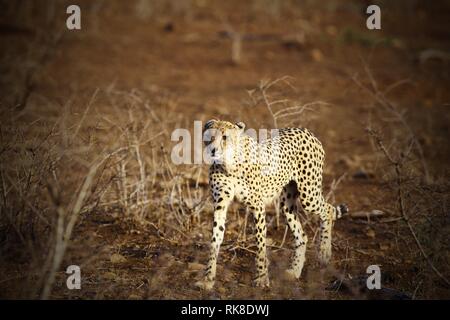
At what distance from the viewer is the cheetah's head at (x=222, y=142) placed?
204 inches

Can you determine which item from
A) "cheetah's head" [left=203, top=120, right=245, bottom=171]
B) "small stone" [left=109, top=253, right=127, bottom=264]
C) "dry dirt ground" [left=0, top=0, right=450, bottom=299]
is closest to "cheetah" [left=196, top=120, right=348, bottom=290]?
"cheetah's head" [left=203, top=120, right=245, bottom=171]

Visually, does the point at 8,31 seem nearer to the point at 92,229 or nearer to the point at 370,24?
the point at 370,24

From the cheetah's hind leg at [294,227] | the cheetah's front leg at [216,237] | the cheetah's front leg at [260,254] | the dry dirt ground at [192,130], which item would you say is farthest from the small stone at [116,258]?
the cheetah's hind leg at [294,227]

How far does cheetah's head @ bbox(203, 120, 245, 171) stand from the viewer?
519 centimetres

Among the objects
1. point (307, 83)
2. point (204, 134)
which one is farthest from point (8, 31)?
point (204, 134)

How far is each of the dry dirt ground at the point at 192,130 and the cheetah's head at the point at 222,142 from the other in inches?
32.7

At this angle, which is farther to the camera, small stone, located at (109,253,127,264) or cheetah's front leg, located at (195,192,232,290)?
small stone, located at (109,253,127,264)

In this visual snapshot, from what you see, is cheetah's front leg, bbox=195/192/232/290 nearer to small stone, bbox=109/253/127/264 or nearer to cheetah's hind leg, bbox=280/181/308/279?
cheetah's hind leg, bbox=280/181/308/279

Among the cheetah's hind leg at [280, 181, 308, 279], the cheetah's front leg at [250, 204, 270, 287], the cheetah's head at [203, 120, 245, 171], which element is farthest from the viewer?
the cheetah's hind leg at [280, 181, 308, 279]

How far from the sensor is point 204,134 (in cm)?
528

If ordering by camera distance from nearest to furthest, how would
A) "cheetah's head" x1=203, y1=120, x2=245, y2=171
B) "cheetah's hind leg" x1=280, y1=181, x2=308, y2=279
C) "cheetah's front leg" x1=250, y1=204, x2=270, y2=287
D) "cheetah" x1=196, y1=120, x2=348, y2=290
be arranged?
"cheetah's head" x1=203, y1=120, x2=245, y2=171 < "cheetah" x1=196, y1=120, x2=348, y2=290 < "cheetah's front leg" x1=250, y1=204, x2=270, y2=287 < "cheetah's hind leg" x1=280, y1=181, x2=308, y2=279

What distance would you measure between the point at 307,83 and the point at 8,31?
6.22m
